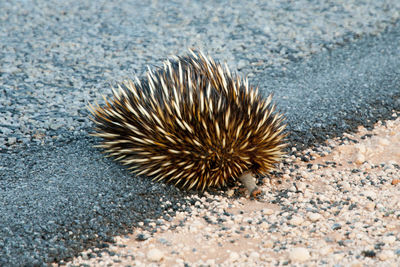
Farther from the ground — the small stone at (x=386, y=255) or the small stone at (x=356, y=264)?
the small stone at (x=386, y=255)

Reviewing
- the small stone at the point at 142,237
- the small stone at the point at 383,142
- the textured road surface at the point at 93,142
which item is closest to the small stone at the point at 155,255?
the small stone at the point at 142,237

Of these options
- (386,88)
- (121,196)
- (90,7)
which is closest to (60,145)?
(121,196)

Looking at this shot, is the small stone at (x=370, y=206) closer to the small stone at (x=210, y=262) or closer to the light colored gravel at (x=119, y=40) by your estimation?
the small stone at (x=210, y=262)

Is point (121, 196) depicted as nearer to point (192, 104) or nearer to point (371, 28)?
point (192, 104)

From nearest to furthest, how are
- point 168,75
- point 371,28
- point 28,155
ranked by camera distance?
point 168,75 < point 28,155 < point 371,28

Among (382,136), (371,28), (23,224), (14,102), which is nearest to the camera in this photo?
(23,224)

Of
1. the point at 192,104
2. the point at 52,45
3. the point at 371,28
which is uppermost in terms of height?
the point at 371,28

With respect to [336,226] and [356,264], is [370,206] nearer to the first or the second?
[336,226]
